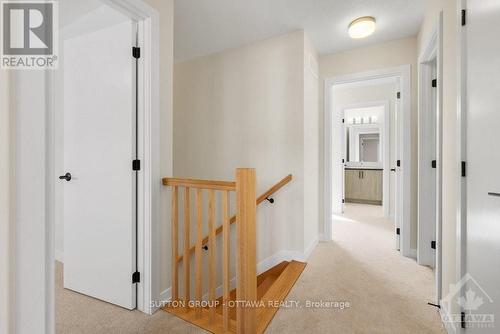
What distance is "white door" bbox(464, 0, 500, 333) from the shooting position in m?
0.98

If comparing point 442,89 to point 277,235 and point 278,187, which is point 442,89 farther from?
point 277,235

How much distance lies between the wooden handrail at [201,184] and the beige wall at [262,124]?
4.17ft

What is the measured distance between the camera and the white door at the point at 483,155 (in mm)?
980

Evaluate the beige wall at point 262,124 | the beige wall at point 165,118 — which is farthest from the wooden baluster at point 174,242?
the beige wall at point 262,124

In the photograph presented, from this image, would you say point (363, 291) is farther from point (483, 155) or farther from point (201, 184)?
point (201, 184)

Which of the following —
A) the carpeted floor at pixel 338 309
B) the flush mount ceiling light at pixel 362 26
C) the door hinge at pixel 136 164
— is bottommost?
the carpeted floor at pixel 338 309

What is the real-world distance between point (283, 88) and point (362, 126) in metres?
3.87

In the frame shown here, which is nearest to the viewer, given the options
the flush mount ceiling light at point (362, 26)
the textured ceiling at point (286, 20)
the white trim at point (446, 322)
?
the white trim at point (446, 322)

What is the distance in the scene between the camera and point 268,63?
2.73m

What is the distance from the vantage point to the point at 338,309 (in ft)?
5.63

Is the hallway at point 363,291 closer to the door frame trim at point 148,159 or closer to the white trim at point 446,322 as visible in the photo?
the white trim at point 446,322

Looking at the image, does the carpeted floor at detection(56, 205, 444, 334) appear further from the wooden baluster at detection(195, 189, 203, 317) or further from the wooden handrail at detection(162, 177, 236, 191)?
the wooden handrail at detection(162, 177, 236, 191)

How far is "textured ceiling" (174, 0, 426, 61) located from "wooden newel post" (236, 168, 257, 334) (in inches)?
68.5

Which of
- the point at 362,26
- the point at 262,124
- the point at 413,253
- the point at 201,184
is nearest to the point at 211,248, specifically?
the point at 201,184
